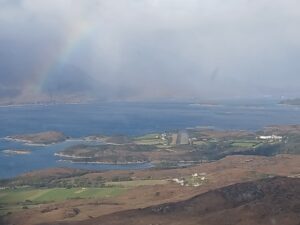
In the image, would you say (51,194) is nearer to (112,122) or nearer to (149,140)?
(149,140)

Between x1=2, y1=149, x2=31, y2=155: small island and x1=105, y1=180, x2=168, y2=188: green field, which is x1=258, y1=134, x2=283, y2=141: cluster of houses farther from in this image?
x1=105, y1=180, x2=168, y2=188: green field

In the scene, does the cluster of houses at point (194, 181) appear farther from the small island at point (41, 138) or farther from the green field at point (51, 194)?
the small island at point (41, 138)

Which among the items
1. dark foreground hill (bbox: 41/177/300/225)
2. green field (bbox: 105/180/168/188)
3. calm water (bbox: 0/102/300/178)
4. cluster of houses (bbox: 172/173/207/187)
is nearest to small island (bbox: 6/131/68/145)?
calm water (bbox: 0/102/300/178)

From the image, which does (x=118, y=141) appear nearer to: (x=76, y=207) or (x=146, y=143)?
(x=146, y=143)

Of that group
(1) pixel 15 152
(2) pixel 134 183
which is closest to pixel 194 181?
(2) pixel 134 183

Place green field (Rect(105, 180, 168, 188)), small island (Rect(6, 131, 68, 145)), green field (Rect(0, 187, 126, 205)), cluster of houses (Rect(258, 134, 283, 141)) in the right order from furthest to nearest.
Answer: small island (Rect(6, 131, 68, 145)), cluster of houses (Rect(258, 134, 283, 141)), green field (Rect(105, 180, 168, 188)), green field (Rect(0, 187, 126, 205))

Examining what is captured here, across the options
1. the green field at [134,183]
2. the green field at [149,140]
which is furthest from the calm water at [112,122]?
the green field at [134,183]

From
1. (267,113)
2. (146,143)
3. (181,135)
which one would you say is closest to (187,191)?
(146,143)
